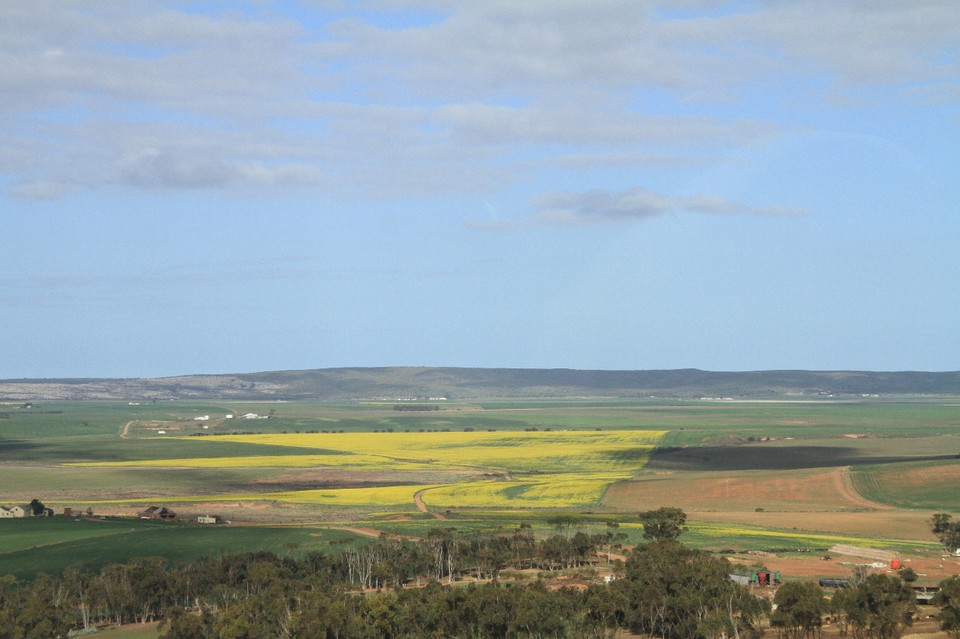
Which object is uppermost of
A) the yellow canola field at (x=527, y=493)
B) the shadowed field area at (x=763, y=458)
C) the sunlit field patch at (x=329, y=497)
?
the shadowed field area at (x=763, y=458)

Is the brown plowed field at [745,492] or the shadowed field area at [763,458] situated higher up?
the shadowed field area at [763,458]

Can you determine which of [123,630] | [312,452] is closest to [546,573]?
[123,630]

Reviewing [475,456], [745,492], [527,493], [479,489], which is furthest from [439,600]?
[475,456]

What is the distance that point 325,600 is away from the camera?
58.2 m

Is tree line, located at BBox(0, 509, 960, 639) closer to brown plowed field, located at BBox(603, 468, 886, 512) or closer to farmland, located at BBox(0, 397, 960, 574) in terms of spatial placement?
farmland, located at BBox(0, 397, 960, 574)

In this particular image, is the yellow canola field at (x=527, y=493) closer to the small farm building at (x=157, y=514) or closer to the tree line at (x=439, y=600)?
the small farm building at (x=157, y=514)

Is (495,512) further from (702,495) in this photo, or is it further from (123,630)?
(123,630)

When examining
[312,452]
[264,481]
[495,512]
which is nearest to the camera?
[495,512]

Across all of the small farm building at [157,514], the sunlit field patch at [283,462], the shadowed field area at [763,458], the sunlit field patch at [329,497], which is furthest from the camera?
the sunlit field patch at [283,462]

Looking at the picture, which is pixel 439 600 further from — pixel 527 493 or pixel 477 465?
pixel 477 465

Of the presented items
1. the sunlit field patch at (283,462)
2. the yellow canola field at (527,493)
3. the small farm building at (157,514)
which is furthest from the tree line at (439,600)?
the sunlit field patch at (283,462)

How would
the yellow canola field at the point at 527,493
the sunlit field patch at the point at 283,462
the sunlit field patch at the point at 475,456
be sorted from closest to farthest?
the yellow canola field at the point at 527,493, the sunlit field patch at the point at 283,462, the sunlit field patch at the point at 475,456

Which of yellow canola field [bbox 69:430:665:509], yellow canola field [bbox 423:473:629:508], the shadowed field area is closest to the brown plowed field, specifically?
yellow canola field [bbox 423:473:629:508]

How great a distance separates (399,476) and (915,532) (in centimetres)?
6658
